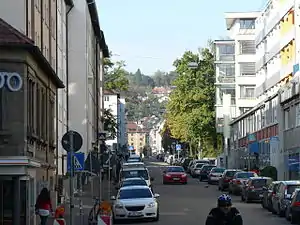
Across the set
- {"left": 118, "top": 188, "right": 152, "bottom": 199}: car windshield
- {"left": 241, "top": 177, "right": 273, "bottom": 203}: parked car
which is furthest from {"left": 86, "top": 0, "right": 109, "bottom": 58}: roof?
{"left": 118, "top": 188, "right": 152, "bottom": 199}: car windshield

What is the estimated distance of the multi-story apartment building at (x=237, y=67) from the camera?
102188mm

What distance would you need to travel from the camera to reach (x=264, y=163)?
7494 centimetres

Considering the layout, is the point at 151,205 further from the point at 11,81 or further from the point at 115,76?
the point at 115,76

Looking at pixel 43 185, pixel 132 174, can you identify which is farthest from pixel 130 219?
pixel 132 174

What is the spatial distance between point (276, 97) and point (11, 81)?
46.3 meters

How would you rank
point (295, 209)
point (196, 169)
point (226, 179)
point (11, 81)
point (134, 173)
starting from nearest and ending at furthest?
1. point (11, 81)
2. point (295, 209)
3. point (134, 173)
4. point (226, 179)
5. point (196, 169)

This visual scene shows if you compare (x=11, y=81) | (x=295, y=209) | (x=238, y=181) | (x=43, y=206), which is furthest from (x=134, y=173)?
(x=11, y=81)

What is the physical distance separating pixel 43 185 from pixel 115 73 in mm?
78406

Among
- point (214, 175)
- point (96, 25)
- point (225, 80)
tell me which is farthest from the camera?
point (225, 80)

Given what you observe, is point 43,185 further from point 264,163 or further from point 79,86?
point 264,163

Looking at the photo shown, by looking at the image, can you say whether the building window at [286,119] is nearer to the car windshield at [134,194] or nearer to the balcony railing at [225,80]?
the car windshield at [134,194]

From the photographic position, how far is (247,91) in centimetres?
10312

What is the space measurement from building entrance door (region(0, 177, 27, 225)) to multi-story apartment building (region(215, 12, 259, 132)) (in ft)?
254

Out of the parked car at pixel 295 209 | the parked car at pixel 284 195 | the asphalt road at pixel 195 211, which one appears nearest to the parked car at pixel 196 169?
the asphalt road at pixel 195 211
